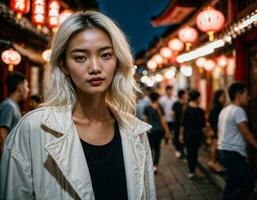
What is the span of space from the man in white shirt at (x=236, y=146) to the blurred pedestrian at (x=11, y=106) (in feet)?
11.6

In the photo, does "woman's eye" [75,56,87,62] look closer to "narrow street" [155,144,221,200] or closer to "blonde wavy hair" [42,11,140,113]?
"blonde wavy hair" [42,11,140,113]

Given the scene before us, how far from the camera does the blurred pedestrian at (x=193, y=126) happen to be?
10657 mm

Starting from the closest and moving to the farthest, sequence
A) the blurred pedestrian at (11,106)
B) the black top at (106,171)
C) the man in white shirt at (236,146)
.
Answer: the black top at (106,171)
the blurred pedestrian at (11,106)
the man in white shirt at (236,146)

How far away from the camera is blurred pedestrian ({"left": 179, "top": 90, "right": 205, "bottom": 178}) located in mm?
10657

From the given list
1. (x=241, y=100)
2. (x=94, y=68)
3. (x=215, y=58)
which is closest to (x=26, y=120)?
(x=94, y=68)

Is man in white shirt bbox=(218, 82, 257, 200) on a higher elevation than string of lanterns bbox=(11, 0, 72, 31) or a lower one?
lower

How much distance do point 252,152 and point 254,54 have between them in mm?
2443

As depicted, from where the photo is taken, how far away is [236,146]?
267 inches

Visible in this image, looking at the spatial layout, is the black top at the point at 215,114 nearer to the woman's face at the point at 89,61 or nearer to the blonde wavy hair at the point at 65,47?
the blonde wavy hair at the point at 65,47

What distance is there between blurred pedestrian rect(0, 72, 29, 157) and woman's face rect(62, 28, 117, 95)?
11.3ft

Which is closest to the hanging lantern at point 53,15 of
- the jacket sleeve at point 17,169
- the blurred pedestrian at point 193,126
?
the blurred pedestrian at point 193,126

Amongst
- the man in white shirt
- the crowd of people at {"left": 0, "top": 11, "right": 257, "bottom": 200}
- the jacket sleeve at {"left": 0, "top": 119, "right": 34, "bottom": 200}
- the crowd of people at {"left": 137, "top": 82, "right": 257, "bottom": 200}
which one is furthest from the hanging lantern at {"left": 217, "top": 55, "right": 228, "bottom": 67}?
the jacket sleeve at {"left": 0, "top": 119, "right": 34, "bottom": 200}

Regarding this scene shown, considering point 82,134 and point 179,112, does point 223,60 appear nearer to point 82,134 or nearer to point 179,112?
point 179,112

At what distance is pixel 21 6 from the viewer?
34.4 ft
